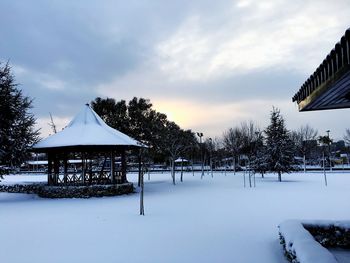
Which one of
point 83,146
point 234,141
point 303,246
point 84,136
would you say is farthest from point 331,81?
point 234,141

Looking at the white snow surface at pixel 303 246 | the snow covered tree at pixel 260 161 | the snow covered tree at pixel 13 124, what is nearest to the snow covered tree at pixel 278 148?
the snow covered tree at pixel 260 161

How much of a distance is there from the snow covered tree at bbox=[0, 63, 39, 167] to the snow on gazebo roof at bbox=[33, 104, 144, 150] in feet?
3.16

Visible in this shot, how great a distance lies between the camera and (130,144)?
20922 mm

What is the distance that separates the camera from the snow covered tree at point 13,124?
64.3 feet

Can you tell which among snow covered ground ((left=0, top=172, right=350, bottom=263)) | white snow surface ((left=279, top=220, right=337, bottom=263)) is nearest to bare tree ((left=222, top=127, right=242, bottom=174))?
snow covered ground ((left=0, top=172, right=350, bottom=263))

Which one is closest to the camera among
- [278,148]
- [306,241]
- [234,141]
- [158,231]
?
[306,241]

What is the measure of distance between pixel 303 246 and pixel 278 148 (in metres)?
27.2

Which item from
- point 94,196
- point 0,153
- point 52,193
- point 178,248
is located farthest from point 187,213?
point 0,153

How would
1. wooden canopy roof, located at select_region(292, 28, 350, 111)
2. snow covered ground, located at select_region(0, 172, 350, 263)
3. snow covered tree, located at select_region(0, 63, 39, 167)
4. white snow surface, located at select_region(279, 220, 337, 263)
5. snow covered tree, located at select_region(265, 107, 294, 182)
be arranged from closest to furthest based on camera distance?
wooden canopy roof, located at select_region(292, 28, 350, 111), white snow surface, located at select_region(279, 220, 337, 263), snow covered ground, located at select_region(0, 172, 350, 263), snow covered tree, located at select_region(0, 63, 39, 167), snow covered tree, located at select_region(265, 107, 294, 182)

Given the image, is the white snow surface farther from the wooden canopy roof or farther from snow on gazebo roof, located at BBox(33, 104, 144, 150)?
snow on gazebo roof, located at BBox(33, 104, 144, 150)

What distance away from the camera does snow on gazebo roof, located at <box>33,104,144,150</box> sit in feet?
66.7

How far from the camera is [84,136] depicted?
21.1 meters

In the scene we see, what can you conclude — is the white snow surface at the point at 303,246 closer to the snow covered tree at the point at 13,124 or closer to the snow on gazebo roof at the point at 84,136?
the snow on gazebo roof at the point at 84,136

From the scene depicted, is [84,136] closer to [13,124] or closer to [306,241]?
[13,124]
